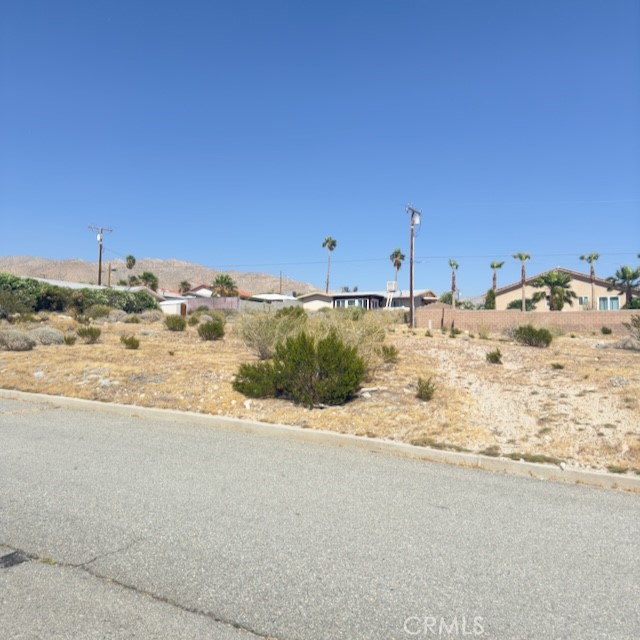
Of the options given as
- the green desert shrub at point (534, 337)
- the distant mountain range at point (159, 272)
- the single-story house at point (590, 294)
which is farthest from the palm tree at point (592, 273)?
the distant mountain range at point (159, 272)

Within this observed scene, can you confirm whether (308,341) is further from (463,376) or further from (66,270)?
(66,270)

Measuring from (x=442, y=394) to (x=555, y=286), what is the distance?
189ft

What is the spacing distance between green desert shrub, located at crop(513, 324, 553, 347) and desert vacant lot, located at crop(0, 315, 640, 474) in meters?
2.12

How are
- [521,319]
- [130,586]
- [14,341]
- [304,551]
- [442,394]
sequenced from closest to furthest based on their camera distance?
1. [130,586]
2. [304,551]
3. [442,394]
4. [14,341]
5. [521,319]

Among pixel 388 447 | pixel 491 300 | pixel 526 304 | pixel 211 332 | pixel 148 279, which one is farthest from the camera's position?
pixel 148 279

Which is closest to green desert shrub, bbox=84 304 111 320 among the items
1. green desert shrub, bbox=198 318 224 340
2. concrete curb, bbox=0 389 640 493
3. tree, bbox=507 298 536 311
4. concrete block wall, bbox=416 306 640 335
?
green desert shrub, bbox=198 318 224 340

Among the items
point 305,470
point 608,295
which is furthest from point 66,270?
point 305,470

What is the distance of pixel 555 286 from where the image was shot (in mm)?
63406

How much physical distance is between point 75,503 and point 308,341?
6.26m

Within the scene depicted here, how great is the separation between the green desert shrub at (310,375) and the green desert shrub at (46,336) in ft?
41.4

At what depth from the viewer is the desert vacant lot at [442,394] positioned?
27.4 feet

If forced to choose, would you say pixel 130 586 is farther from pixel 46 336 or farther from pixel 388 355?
pixel 46 336

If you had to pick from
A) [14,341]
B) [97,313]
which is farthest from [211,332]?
[97,313]

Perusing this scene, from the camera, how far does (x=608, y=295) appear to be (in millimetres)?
65312
